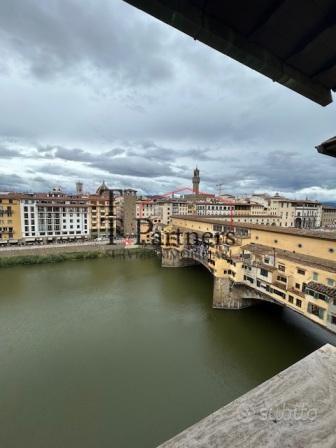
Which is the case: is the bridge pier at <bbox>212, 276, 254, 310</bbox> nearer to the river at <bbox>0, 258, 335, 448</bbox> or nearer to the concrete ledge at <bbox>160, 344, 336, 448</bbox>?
the river at <bbox>0, 258, 335, 448</bbox>

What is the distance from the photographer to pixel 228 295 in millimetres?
10680

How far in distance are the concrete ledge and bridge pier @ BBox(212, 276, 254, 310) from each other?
10157 millimetres

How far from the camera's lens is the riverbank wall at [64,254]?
17.5m

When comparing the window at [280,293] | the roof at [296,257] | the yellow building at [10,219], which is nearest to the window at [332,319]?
the roof at [296,257]

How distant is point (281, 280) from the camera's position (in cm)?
856

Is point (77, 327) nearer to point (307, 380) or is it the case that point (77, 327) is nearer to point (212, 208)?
point (307, 380)

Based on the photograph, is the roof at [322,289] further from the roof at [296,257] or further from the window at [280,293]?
the window at [280,293]

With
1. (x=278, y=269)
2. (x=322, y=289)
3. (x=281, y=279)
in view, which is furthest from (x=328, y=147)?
(x=278, y=269)

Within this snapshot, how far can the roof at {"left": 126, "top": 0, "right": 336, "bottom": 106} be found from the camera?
96 cm

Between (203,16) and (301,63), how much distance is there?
0.62 metres

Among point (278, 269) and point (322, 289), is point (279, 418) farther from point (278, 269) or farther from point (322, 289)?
point (278, 269)

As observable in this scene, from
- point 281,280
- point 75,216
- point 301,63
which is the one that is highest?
point 301,63

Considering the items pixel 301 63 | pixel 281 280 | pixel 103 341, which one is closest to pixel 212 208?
pixel 281 280

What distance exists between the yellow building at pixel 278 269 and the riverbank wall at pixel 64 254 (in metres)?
9.85
